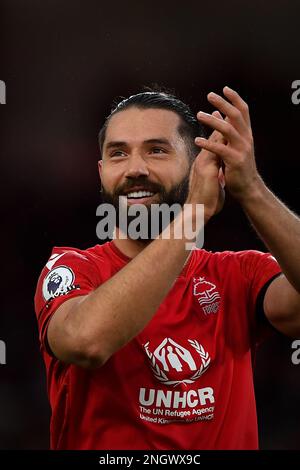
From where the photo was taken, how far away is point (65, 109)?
514cm

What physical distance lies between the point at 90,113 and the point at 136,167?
9.92 feet

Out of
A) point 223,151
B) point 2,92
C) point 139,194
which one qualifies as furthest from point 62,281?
point 2,92

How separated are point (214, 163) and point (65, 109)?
133 inches

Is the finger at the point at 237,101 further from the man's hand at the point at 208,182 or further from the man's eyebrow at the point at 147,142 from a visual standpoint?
the man's eyebrow at the point at 147,142

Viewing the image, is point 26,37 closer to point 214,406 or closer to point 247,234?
point 247,234

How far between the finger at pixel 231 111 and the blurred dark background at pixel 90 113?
3086 mm

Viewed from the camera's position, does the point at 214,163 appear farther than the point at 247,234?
No

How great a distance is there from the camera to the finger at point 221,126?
1.86 m

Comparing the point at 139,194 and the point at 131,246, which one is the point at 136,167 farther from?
the point at 131,246

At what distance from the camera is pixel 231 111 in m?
1.87

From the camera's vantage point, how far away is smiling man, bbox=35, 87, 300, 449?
5.86 ft

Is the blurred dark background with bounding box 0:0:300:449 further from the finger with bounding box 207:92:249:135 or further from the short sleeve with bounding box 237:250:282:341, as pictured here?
the finger with bounding box 207:92:249:135

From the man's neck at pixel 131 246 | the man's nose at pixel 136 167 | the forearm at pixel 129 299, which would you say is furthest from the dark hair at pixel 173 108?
the forearm at pixel 129 299
